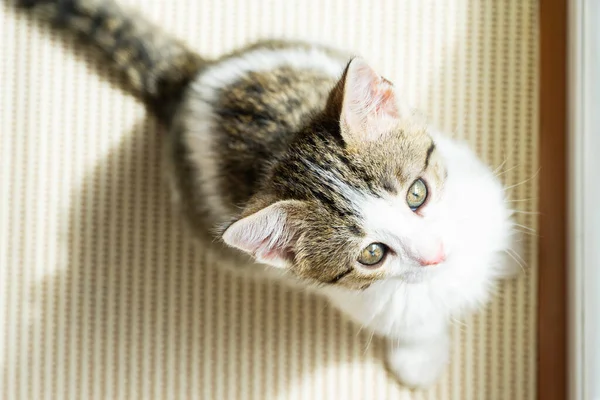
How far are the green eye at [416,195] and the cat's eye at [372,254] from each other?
0.09 meters

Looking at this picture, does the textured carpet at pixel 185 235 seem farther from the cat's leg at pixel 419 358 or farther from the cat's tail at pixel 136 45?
the cat's tail at pixel 136 45

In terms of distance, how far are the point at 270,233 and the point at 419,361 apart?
25.1 inches

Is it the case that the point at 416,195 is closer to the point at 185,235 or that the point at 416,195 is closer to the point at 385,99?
the point at 385,99

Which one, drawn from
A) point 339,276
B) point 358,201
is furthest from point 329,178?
point 339,276

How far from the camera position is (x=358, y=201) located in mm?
990

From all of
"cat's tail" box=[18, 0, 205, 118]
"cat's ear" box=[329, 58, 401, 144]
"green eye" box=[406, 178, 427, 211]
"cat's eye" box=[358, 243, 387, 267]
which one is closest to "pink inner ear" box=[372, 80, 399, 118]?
"cat's ear" box=[329, 58, 401, 144]

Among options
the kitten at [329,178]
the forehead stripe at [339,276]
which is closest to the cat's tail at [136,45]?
the kitten at [329,178]

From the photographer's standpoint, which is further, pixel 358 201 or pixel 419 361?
pixel 419 361

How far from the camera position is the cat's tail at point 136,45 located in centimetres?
131

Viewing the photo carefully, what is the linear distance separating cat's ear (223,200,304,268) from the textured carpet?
1.60ft

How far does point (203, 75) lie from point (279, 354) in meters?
0.72

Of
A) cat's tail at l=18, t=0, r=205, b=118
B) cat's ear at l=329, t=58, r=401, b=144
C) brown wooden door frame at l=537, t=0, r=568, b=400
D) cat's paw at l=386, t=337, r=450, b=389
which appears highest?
cat's tail at l=18, t=0, r=205, b=118

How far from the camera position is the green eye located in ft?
3.29

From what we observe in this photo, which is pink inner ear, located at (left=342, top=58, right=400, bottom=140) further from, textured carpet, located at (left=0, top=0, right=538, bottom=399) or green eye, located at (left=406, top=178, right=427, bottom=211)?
textured carpet, located at (left=0, top=0, right=538, bottom=399)
